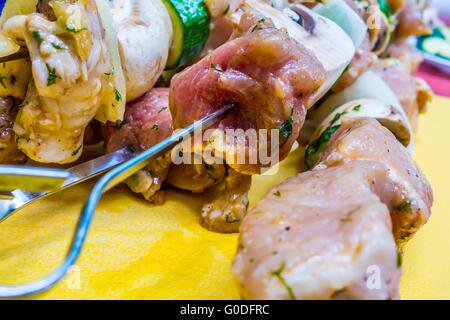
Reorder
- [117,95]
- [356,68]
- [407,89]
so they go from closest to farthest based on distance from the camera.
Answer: [117,95] → [356,68] → [407,89]

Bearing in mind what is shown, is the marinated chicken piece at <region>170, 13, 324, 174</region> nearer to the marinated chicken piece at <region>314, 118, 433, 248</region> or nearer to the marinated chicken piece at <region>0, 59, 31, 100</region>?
the marinated chicken piece at <region>314, 118, 433, 248</region>

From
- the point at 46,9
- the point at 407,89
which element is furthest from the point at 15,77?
the point at 407,89

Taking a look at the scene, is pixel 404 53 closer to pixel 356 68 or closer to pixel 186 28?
pixel 356 68

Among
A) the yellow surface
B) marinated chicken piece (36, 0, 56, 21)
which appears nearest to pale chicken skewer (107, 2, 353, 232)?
the yellow surface

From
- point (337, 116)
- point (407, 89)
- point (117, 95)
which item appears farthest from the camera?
point (407, 89)

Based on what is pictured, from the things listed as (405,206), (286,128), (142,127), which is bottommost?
(142,127)

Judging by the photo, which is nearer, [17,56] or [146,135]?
[17,56]
